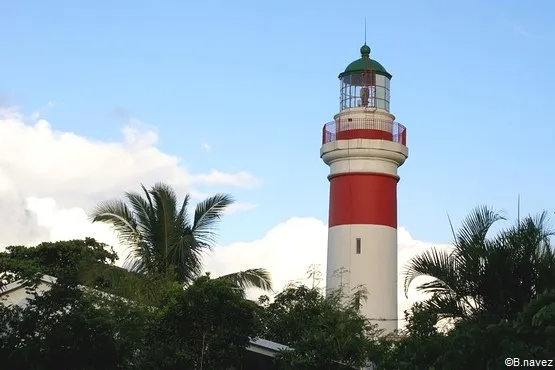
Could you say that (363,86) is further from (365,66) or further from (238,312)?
(238,312)

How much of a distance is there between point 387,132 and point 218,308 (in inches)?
564

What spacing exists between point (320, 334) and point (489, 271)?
275 inches

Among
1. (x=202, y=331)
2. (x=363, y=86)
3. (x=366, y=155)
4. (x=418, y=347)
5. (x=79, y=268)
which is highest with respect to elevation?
(x=363, y=86)

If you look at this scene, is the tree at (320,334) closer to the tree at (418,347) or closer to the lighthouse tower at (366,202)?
the tree at (418,347)

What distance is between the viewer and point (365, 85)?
37.1 metres

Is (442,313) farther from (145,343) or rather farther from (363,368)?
(145,343)

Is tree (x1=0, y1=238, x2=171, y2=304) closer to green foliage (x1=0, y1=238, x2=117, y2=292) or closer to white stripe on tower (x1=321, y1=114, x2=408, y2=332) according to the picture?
green foliage (x1=0, y1=238, x2=117, y2=292)

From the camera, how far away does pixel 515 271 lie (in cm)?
1852

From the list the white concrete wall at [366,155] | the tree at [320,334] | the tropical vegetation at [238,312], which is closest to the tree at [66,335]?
the tropical vegetation at [238,312]

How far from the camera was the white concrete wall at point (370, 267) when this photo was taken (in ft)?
115

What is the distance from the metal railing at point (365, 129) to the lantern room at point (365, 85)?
0.74m

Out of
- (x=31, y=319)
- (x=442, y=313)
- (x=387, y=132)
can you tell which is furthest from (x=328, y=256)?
(x=442, y=313)

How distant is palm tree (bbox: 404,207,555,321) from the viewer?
18.3 m

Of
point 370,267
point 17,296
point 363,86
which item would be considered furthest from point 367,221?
point 17,296
